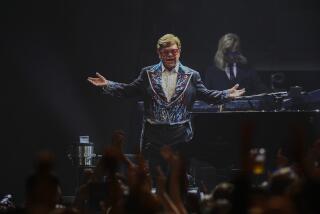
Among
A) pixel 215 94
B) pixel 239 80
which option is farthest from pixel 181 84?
pixel 239 80

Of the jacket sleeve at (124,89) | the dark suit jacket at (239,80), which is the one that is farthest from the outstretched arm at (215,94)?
the dark suit jacket at (239,80)

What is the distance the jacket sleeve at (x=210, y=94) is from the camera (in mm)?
13805

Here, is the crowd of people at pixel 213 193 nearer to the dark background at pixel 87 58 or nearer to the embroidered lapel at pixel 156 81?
the embroidered lapel at pixel 156 81

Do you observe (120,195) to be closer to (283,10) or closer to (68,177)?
(68,177)

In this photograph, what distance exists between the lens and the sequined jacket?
564 inches

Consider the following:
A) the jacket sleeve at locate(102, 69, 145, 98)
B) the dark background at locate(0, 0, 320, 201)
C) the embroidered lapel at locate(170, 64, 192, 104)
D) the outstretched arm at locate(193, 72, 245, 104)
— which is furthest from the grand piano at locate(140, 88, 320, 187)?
the dark background at locate(0, 0, 320, 201)

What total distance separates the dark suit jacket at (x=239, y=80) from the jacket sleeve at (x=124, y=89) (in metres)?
1.85

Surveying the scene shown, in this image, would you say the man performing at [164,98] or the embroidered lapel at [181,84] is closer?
the man performing at [164,98]

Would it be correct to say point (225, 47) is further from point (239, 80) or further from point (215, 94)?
point (215, 94)

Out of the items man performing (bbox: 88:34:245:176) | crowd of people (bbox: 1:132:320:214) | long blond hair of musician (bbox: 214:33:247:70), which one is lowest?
crowd of people (bbox: 1:132:320:214)

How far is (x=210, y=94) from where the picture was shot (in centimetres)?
1403

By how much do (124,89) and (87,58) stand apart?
2655 mm

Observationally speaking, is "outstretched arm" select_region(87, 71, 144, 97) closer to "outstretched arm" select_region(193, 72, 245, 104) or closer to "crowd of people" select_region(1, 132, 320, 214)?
"outstretched arm" select_region(193, 72, 245, 104)

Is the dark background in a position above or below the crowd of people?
above
